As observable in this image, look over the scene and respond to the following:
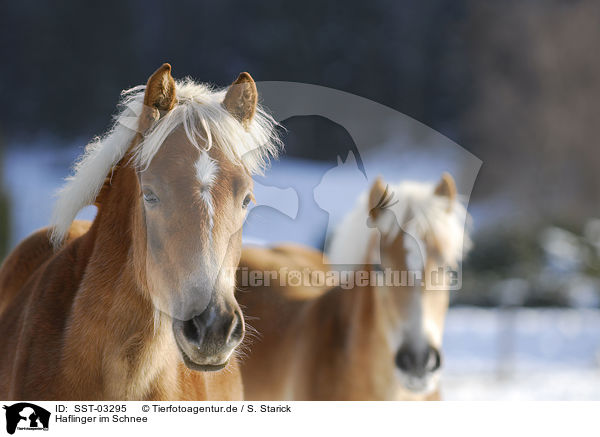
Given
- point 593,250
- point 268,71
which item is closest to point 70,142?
point 268,71

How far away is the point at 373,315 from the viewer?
1.61 m

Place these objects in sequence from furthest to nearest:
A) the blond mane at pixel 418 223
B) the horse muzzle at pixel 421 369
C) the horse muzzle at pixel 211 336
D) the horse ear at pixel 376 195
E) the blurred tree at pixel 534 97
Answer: the blurred tree at pixel 534 97
the horse ear at pixel 376 195
the blond mane at pixel 418 223
the horse muzzle at pixel 421 369
the horse muzzle at pixel 211 336

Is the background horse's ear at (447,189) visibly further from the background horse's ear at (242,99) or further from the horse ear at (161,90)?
the horse ear at (161,90)

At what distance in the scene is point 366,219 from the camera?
1710 millimetres

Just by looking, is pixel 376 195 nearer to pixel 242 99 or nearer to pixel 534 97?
pixel 242 99

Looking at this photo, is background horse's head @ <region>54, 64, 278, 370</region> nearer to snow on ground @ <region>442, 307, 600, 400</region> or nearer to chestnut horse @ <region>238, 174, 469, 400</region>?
chestnut horse @ <region>238, 174, 469, 400</region>

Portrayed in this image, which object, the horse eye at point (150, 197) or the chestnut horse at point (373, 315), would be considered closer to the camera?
the horse eye at point (150, 197)

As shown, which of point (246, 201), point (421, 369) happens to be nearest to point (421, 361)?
point (421, 369)

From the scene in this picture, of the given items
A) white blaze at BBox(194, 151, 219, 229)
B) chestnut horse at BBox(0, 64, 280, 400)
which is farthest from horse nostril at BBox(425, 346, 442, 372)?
white blaze at BBox(194, 151, 219, 229)

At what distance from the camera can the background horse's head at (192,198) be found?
787mm

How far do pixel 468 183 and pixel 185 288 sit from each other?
1995 mm

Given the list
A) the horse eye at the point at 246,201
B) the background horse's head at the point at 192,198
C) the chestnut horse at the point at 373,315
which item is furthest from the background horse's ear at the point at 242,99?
the chestnut horse at the point at 373,315

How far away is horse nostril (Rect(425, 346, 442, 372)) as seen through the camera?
1403 millimetres

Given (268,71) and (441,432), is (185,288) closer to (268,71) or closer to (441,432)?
(441,432)
